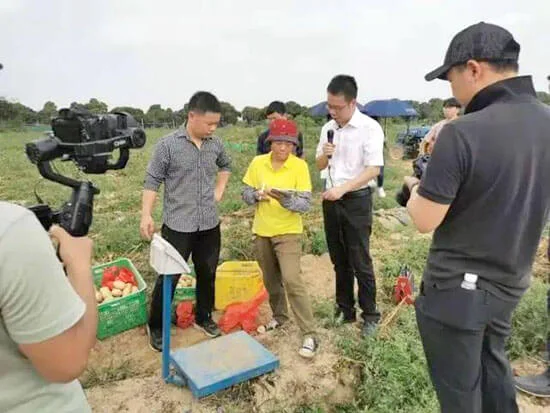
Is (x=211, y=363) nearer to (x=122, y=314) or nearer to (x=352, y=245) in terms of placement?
(x=122, y=314)

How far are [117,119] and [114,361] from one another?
2.05 m

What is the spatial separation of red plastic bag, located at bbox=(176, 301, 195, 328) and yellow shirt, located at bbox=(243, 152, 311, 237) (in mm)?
934

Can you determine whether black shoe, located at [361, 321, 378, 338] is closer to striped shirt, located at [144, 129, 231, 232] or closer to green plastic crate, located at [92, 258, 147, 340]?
striped shirt, located at [144, 129, 231, 232]

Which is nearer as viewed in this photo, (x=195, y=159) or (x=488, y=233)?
(x=488, y=233)

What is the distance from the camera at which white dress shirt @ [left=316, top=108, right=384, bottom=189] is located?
312cm

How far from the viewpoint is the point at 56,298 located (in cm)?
89

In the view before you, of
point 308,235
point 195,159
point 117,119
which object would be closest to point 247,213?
point 308,235

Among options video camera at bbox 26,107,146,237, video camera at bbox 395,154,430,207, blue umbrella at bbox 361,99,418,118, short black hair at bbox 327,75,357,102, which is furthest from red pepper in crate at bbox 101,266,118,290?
blue umbrella at bbox 361,99,418,118

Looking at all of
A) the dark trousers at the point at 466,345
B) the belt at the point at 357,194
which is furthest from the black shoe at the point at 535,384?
the belt at the point at 357,194

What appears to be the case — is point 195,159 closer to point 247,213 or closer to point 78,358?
point 78,358

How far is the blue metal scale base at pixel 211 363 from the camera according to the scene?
98.3 inches

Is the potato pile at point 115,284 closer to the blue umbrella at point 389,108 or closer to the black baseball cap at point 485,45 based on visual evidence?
the black baseball cap at point 485,45

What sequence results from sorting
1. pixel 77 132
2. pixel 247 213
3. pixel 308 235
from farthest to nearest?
1. pixel 247 213
2. pixel 308 235
3. pixel 77 132

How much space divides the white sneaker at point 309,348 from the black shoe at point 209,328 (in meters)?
0.77
